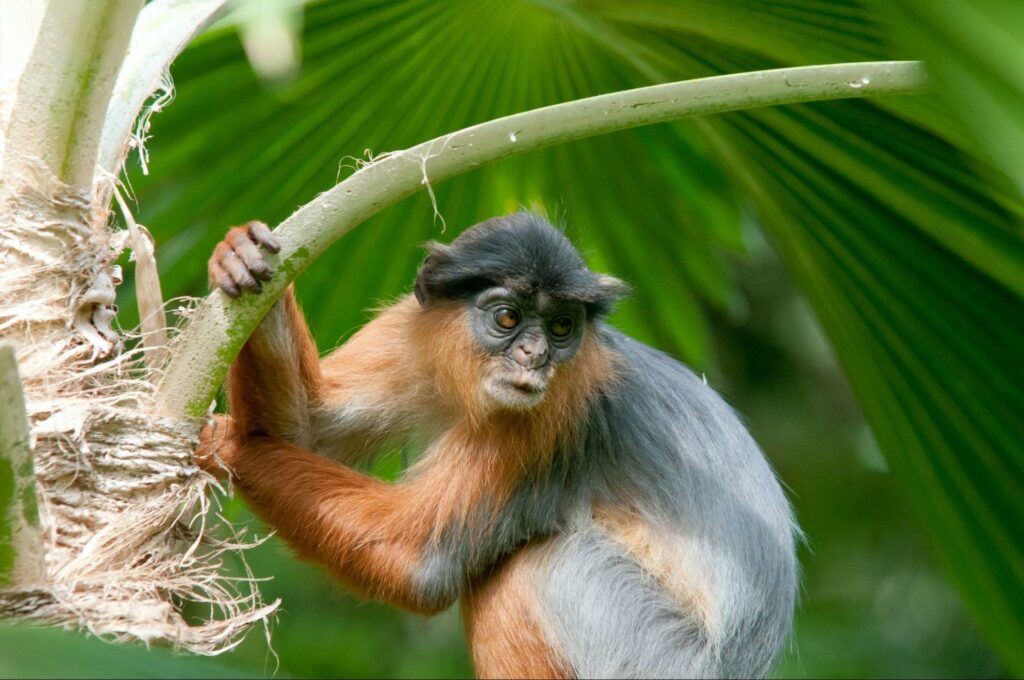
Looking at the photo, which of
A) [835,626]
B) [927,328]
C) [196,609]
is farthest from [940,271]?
[196,609]

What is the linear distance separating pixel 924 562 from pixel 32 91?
7905 mm

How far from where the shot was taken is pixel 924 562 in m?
8.97

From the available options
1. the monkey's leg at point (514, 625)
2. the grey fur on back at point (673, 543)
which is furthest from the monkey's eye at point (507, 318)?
the monkey's leg at point (514, 625)

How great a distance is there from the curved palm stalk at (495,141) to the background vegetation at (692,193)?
248 millimetres

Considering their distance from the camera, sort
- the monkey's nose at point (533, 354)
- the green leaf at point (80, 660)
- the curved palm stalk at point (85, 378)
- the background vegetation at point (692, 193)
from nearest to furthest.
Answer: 1. the green leaf at point (80, 660)
2. the curved palm stalk at point (85, 378)
3. the background vegetation at point (692, 193)
4. the monkey's nose at point (533, 354)

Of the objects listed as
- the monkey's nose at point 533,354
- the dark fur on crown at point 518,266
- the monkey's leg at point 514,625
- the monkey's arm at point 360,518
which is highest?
the dark fur on crown at point 518,266

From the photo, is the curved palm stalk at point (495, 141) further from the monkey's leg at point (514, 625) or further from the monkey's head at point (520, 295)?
the monkey's leg at point (514, 625)

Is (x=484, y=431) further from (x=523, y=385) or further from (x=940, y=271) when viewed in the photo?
(x=940, y=271)

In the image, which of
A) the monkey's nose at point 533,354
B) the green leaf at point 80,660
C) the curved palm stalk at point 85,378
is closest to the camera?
the green leaf at point 80,660

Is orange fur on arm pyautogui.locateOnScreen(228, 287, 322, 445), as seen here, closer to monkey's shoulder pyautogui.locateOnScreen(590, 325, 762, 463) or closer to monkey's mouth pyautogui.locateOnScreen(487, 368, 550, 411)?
monkey's mouth pyautogui.locateOnScreen(487, 368, 550, 411)

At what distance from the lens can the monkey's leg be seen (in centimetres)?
447

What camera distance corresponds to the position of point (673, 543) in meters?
4.92

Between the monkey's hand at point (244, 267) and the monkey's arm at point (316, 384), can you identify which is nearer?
the monkey's hand at point (244, 267)

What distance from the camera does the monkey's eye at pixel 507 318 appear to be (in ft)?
15.0
